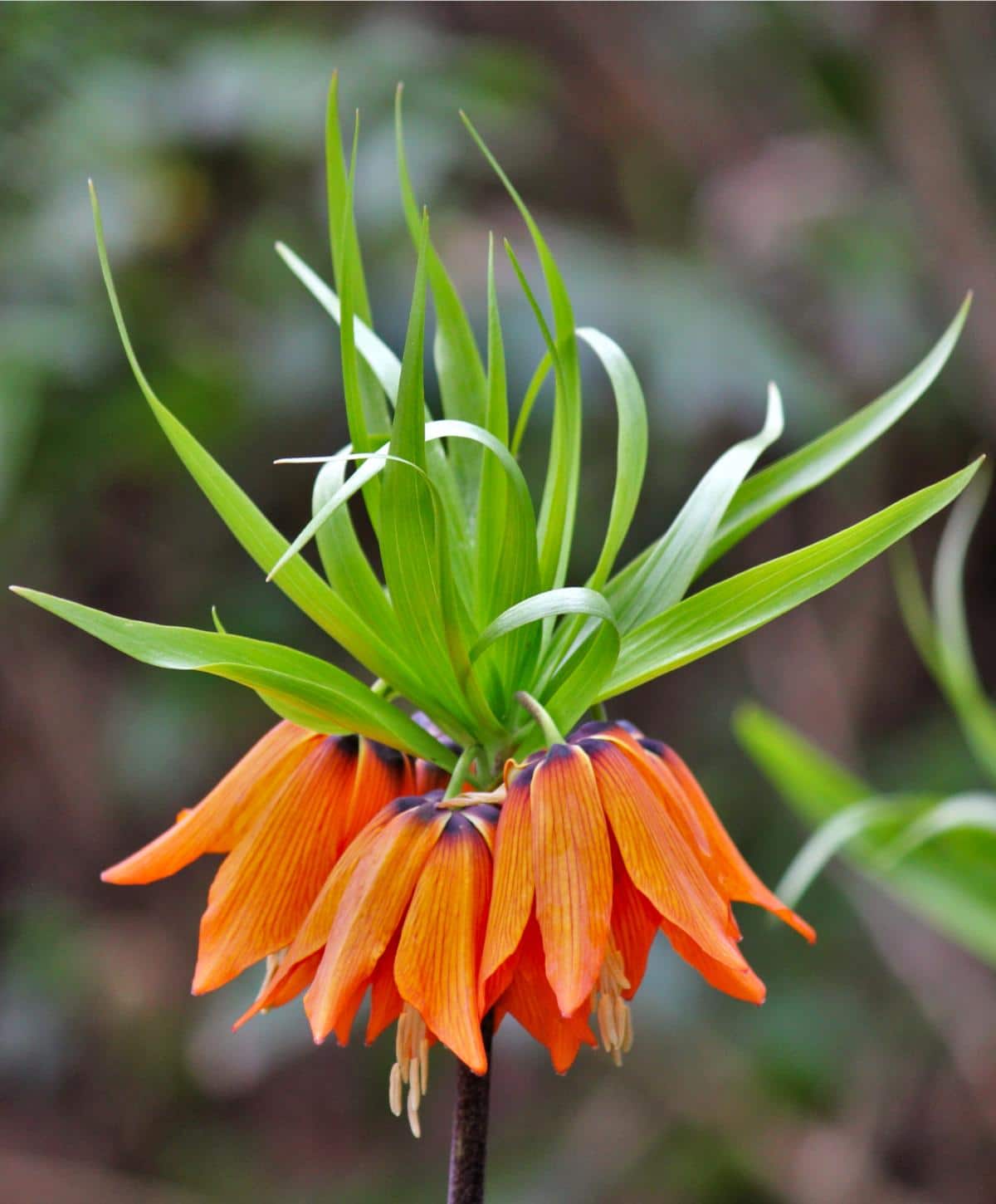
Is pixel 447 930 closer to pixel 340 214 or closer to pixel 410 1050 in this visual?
pixel 410 1050

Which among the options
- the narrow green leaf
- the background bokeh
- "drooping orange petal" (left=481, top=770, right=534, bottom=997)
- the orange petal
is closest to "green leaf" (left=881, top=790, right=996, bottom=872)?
the narrow green leaf

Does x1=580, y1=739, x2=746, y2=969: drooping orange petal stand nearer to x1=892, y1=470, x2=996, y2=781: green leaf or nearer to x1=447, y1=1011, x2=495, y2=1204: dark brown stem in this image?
x1=447, y1=1011, x2=495, y2=1204: dark brown stem

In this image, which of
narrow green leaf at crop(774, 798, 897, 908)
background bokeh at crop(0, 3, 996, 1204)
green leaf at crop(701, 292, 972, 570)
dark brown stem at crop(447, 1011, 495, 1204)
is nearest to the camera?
dark brown stem at crop(447, 1011, 495, 1204)

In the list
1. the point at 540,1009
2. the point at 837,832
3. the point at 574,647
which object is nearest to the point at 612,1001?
the point at 540,1009

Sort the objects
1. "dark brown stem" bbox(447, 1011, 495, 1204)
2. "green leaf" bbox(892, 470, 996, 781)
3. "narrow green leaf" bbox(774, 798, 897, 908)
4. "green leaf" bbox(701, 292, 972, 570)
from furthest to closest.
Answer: "green leaf" bbox(892, 470, 996, 781), "narrow green leaf" bbox(774, 798, 897, 908), "green leaf" bbox(701, 292, 972, 570), "dark brown stem" bbox(447, 1011, 495, 1204)

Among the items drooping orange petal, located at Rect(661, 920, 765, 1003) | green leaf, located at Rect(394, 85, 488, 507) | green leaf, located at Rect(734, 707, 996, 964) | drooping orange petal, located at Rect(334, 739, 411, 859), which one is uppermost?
green leaf, located at Rect(394, 85, 488, 507)

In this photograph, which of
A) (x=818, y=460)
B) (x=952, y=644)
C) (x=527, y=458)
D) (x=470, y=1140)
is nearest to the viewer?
(x=470, y=1140)
